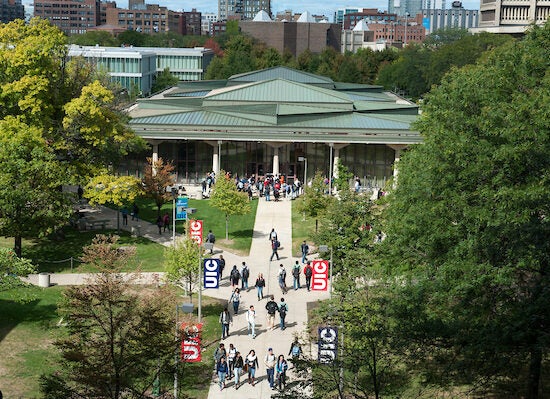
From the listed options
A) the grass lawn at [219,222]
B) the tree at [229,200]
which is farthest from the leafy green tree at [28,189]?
the tree at [229,200]

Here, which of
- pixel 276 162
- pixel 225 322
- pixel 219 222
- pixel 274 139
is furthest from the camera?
pixel 276 162

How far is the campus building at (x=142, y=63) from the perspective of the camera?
11931 cm

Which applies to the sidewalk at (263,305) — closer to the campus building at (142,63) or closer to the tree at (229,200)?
the tree at (229,200)

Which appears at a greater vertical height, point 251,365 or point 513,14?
point 513,14

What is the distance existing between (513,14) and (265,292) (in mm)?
107017

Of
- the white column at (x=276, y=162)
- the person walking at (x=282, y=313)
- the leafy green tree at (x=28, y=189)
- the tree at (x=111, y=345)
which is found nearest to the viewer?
the tree at (x=111, y=345)

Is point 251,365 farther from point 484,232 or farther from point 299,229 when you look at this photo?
point 299,229

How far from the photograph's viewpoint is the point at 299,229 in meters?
50.4

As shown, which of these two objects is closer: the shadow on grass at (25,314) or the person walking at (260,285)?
the shadow on grass at (25,314)

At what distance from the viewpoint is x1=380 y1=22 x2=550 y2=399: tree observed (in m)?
21.3

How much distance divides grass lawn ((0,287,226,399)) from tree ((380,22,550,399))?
7.31 metres

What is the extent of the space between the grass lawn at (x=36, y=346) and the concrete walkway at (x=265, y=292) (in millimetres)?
632

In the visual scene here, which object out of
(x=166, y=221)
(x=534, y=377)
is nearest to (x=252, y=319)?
(x=534, y=377)

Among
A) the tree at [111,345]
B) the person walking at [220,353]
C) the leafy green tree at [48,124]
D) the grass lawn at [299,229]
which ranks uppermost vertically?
Answer: the leafy green tree at [48,124]
